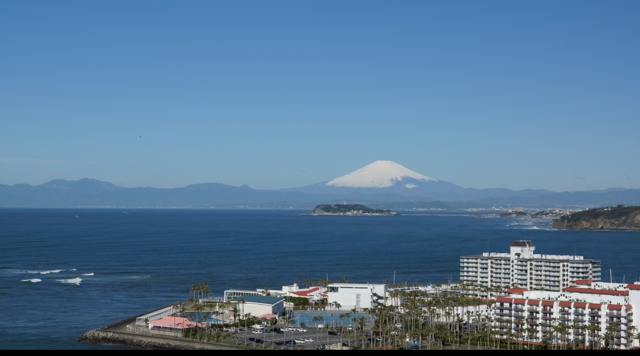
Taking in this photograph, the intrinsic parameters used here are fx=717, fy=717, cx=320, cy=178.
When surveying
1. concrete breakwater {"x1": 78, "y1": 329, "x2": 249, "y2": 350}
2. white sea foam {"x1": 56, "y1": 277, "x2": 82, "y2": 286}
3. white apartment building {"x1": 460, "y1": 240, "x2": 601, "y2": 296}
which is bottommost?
concrete breakwater {"x1": 78, "y1": 329, "x2": 249, "y2": 350}

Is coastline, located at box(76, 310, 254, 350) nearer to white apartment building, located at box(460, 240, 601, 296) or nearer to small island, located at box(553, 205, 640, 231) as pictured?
white apartment building, located at box(460, 240, 601, 296)

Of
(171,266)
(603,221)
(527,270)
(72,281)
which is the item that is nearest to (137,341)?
(72,281)

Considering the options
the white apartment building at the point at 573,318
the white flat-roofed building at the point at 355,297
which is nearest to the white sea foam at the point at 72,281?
the white flat-roofed building at the point at 355,297

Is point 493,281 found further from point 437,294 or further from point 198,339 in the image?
point 198,339

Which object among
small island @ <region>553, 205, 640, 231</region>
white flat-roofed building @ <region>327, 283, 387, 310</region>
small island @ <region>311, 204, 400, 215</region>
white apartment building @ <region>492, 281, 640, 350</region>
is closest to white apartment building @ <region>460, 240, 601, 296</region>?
white flat-roofed building @ <region>327, 283, 387, 310</region>

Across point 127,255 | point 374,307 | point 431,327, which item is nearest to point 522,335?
point 431,327

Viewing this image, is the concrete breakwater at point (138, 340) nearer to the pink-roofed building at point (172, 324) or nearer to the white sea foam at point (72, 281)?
the pink-roofed building at point (172, 324)

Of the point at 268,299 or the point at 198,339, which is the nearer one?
the point at 198,339
